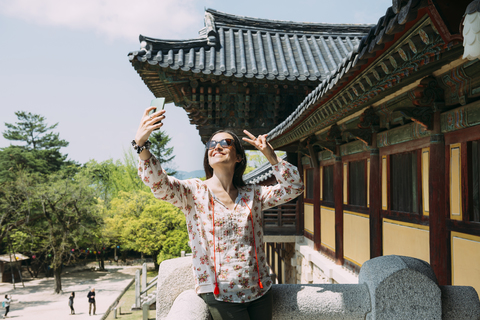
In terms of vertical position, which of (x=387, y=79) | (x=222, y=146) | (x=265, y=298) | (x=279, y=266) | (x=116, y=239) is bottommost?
(x=116, y=239)

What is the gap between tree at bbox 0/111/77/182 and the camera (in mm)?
36500

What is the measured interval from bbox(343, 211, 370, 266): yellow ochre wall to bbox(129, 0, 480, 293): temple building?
1.3 inches

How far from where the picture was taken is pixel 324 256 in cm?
885

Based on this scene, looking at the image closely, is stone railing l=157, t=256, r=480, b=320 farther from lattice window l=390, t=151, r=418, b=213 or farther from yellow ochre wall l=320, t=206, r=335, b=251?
yellow ochre wall l=320, t=206, r=335, b=251

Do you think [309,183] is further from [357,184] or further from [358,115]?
[358,115]

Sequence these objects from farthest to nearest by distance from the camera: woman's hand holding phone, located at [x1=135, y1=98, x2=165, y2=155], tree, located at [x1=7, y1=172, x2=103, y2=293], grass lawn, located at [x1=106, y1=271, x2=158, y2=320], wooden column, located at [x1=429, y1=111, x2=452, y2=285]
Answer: tree, located at [x1=7, y1=172, x2=103, y2=293] → grass lawn, located at [x1=106, y1=271, x2=158, y2=320] → wooden column, located at [x1=429, y1=111, x2=452, y2=285] → woman's hand holding phone, located at [x1=135, y1=98, x2=165, y2=155]

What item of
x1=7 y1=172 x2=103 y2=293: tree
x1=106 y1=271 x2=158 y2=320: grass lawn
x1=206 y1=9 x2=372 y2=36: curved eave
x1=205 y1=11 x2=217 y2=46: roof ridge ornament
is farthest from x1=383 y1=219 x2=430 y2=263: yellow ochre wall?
x1=7 y1=172 x2=103 y2=293: tree

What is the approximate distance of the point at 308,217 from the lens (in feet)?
34.3

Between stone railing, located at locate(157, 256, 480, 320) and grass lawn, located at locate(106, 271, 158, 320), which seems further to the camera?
grass lawn, located at locate(106, 271, 158, 320)

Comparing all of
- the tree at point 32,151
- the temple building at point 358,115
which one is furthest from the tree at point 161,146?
the temple building at point 358,115

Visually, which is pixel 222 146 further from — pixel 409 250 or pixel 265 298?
pixel 409 250

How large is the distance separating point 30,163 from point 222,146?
1588 inches

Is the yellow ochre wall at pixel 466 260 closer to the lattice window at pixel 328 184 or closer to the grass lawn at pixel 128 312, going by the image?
the lattice window at pixel 328 184

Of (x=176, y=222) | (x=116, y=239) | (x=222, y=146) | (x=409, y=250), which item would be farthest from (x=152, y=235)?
(x=222, y=146)
